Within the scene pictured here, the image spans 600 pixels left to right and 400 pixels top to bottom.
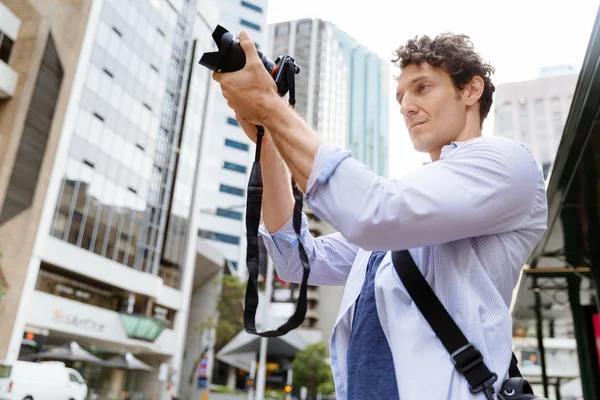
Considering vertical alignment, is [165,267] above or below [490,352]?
above

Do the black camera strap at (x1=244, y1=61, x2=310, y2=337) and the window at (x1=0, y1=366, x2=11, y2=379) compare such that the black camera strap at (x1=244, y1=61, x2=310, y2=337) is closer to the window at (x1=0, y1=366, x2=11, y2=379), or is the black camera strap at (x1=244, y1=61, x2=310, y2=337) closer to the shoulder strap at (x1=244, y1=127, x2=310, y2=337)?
the shoulder strap at (x1=244, y1=127, x2=310, y2=337)

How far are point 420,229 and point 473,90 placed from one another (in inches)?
21.1

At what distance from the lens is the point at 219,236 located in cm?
5331

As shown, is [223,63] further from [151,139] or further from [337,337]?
[151,139]

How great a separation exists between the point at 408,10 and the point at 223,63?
5.51 ft

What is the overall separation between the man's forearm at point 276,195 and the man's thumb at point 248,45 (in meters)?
0.32

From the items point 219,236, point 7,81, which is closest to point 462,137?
point 7,81

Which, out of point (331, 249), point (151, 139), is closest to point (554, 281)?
point (331, 249)

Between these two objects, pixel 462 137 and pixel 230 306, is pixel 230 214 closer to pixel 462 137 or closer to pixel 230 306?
pixel 230 306

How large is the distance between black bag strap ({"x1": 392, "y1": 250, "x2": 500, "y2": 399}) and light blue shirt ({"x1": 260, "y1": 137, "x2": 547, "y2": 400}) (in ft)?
0.05

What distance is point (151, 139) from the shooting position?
29.0 meters

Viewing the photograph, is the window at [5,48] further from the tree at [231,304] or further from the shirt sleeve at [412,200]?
the shirt sleeve at [412,200]

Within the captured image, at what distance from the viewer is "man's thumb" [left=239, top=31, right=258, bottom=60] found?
870 millimetres

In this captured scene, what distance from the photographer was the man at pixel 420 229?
0.80 metres
